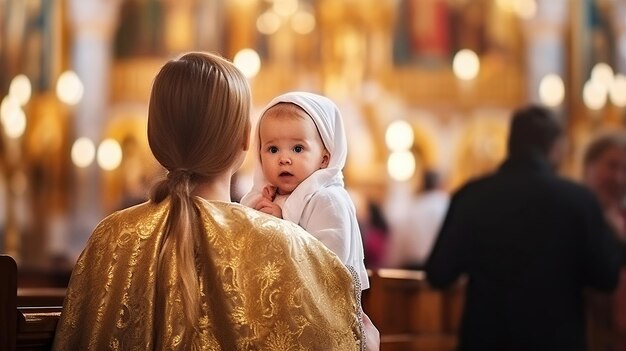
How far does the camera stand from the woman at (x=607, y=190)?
19.3 ft

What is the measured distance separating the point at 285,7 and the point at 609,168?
1286 centimetres

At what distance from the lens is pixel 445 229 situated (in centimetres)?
560

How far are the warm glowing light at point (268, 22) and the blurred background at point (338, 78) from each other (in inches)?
0.9

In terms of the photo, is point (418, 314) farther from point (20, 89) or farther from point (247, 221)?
point (20, 89)

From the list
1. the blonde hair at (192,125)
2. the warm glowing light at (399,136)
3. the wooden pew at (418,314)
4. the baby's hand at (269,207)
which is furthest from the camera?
the warm glowing light at (399,136)

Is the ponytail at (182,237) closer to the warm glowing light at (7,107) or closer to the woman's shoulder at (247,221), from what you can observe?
the woman's shoulder at (247,221)

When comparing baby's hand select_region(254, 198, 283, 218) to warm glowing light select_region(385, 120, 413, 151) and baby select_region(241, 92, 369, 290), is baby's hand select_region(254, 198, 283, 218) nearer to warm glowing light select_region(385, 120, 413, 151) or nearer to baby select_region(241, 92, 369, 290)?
baby select_region(241, 92, 369, 290)

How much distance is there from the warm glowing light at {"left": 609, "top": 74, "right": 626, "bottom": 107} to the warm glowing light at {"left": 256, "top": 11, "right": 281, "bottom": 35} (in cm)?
530

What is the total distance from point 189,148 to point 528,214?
8.36 ft

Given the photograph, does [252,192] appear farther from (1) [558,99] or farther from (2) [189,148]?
(1) [558,99]

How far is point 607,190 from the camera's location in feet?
20.3

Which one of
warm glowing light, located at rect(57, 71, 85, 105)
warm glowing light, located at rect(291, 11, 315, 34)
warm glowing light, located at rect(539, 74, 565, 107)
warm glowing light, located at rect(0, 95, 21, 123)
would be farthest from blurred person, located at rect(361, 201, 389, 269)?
warm glowing light, located at rect(57, 71, 85, 105)

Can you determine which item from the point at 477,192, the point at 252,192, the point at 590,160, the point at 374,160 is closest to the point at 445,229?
the point at 477,192

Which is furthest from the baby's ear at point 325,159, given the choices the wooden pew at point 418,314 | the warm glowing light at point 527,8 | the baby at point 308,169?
the warm glowing light at point 527,8
